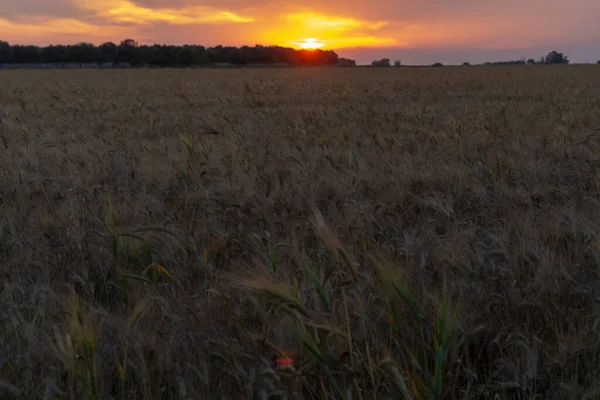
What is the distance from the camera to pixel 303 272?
6.17ft

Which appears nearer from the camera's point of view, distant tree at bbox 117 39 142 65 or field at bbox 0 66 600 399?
field at bbox 0 66 600 399

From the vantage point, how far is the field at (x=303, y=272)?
1.41 metres

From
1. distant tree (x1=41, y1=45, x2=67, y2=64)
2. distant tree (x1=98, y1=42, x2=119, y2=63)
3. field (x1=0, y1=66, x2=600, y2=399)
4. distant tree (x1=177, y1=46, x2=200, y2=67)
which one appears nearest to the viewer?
field (x1=0, y1=66, x2=600, y2=399)

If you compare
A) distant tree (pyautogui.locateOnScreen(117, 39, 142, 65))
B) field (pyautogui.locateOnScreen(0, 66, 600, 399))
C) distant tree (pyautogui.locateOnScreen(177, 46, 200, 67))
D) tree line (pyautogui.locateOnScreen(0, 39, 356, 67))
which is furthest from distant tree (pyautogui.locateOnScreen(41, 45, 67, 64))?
field (pyautogui.locateOnScreen(0, 66, 600, 399))

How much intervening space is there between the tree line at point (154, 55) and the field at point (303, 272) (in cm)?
7007

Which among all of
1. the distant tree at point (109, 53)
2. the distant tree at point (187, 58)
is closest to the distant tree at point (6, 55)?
the distant tree at point (109, 53)

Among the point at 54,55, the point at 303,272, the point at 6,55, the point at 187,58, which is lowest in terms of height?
the point at 303,272

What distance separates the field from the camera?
1.41 meters

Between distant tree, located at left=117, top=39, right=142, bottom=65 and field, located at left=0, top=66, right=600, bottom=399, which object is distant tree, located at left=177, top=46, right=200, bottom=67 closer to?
distant tree, located at left=117, top=39, right=142, bottom=65

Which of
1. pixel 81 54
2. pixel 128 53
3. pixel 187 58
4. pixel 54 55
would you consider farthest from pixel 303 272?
pixel 54 55

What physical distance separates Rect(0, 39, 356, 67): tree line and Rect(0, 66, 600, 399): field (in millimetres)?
70071

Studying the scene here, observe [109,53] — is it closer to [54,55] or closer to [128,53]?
[128,53]

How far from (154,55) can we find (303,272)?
7666cm

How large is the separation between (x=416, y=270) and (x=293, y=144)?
10.9ft
